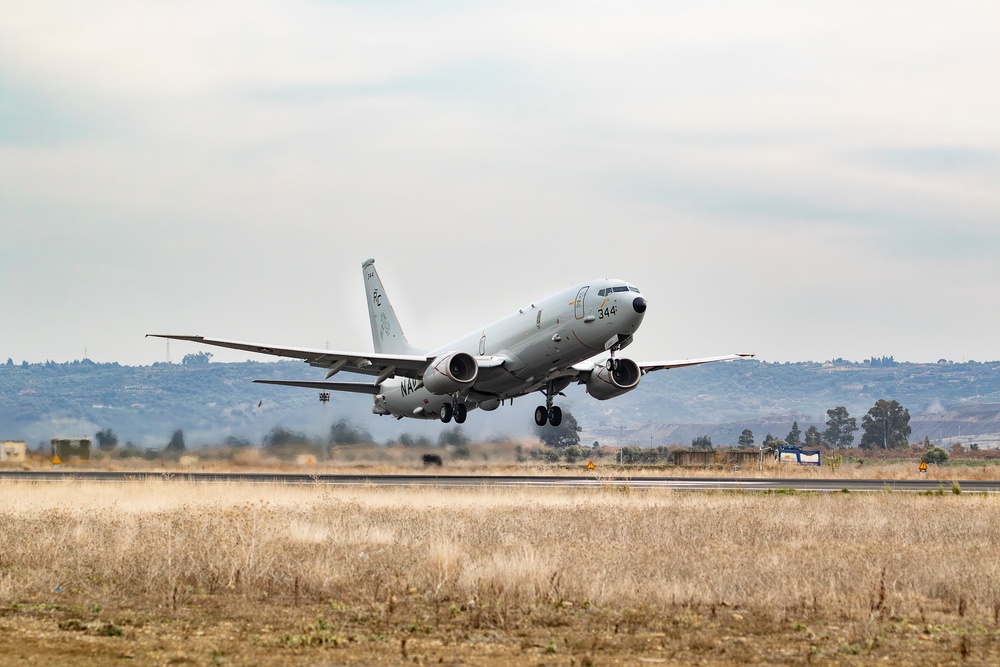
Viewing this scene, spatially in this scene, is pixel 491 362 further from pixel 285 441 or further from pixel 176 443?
A: pixel 176 443

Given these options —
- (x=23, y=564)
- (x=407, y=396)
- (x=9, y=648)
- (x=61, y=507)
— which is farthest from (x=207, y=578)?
(x=407, y=396)

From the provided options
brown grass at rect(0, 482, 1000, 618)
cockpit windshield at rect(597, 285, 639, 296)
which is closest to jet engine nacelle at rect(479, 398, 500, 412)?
cockpit windshield at rect(597, 285, 639, 296)

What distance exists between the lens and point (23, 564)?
18844mm

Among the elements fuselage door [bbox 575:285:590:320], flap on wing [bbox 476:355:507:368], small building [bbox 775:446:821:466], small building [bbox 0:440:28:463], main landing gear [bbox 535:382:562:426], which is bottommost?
small building [bbox 775:446:821:466]

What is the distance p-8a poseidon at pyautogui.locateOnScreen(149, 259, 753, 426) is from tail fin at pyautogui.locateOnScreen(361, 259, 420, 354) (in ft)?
24.7

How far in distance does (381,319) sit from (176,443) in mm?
13420

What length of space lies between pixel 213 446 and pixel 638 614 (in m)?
51.6

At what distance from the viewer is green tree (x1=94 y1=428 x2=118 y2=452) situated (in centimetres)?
6498

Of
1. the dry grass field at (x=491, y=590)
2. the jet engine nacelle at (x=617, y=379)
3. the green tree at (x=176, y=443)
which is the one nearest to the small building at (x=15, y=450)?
the green tree at (x=176, y=443)

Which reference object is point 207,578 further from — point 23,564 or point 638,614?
point 638,614

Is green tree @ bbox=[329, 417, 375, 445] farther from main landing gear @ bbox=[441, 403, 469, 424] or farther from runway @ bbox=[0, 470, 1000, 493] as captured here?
main landing gear @ bbox=[441, 403, 469, 424]

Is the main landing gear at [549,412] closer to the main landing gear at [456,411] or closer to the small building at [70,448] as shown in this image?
the main landing gear at [456,411]

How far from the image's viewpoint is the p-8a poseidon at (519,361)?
127ft

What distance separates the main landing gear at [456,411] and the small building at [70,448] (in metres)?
32.0
